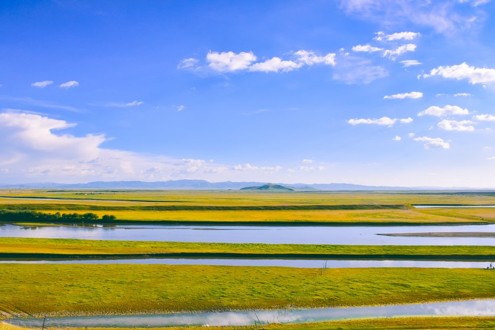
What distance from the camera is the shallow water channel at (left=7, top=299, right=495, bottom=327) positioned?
20.9 m

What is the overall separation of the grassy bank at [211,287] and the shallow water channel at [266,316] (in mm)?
738

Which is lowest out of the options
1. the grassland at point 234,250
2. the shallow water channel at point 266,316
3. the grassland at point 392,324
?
the shallow water channel at point 266,316

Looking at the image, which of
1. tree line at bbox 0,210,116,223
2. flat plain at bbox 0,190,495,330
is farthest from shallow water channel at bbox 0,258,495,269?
tree line at bbox 0,210,116,223

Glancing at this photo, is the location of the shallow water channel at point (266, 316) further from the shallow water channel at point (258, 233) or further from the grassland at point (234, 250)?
the shallow water channel at point (258, 233)

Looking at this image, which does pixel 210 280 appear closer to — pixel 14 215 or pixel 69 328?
pixel 69 328

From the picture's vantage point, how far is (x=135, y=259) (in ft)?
122

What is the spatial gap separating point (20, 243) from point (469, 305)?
137ft

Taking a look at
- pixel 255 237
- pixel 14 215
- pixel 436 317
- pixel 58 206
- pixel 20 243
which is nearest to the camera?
pixel 436 317

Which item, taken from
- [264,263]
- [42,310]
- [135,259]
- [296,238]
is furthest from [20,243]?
[296,238]

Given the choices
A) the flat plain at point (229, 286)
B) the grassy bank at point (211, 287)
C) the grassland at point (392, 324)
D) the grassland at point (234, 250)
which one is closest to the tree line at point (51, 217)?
the grassland at point (234, 250)

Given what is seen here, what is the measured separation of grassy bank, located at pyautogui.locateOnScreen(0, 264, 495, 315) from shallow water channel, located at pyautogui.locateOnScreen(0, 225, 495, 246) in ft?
58.1

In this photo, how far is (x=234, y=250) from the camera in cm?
4028

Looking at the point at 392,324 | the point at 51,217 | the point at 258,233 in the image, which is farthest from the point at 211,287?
the point at 51,217

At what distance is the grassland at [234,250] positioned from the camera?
38.4 m
